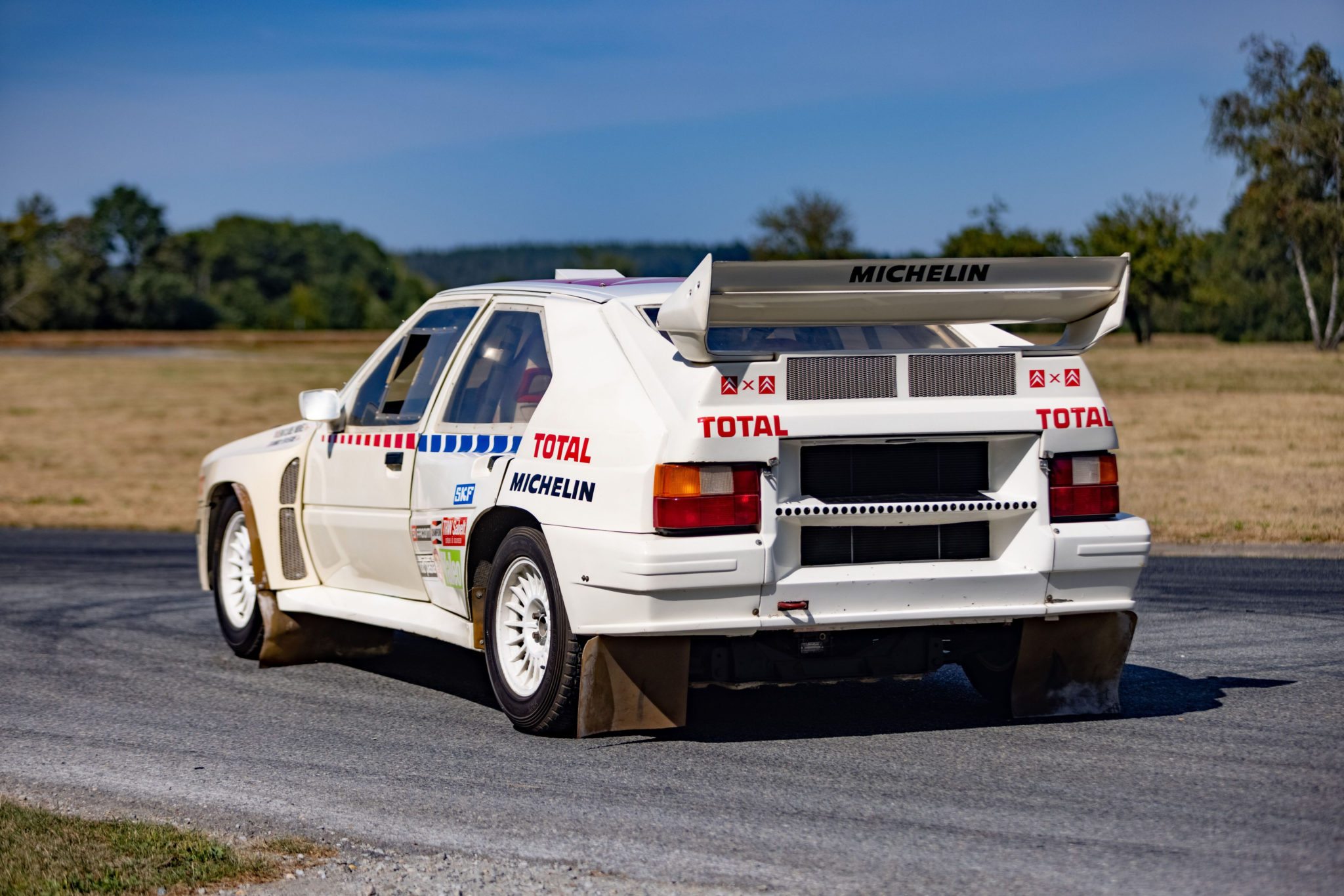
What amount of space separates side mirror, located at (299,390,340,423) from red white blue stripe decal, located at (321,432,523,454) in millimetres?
127

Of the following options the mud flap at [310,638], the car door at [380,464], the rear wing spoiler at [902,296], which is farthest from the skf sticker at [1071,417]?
the mud flap at [310,638]

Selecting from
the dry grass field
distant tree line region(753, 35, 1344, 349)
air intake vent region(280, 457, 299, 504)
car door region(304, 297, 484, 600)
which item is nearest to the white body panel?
car door region(304, 297, 484, 600)

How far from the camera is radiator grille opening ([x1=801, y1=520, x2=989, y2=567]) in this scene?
612cm

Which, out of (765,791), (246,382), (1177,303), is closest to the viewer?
(765,791)

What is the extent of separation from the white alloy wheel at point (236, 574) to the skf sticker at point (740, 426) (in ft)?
12.7

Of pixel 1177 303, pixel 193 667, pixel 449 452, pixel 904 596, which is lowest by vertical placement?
pixel 193 667

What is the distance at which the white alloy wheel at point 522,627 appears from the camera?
6566 mm

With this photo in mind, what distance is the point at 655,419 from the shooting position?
599 centimetres

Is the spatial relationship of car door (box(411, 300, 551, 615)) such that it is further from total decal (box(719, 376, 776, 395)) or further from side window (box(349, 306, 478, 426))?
total decal (box(719, 376, 776, 395))

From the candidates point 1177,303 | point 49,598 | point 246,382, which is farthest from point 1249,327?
point 49,598

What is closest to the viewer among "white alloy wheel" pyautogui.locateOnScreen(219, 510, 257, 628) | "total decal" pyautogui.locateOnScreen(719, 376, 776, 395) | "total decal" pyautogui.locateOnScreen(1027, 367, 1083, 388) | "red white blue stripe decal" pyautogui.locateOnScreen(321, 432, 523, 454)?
"total decal" pyautogui.locateOnScreen(719, 376, 776, 395)

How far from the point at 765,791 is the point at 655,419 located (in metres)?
1.38

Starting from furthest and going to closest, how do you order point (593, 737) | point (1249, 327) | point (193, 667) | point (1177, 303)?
point (1177, 303) < point (1249, 327) < point (193, 667) < point (593, 737)

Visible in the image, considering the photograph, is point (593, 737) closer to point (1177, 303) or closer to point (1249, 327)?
point (1249, 327)
